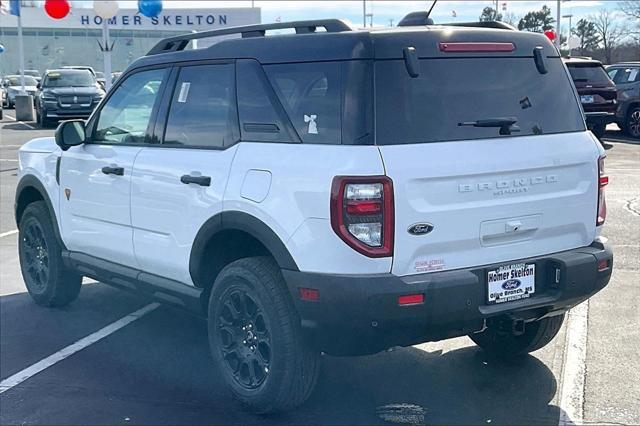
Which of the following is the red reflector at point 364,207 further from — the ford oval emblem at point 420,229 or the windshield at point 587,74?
the windshield at point 587,74

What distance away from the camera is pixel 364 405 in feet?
14.1

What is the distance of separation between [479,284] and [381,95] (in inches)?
39.8

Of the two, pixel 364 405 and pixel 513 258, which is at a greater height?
pixel 513 258

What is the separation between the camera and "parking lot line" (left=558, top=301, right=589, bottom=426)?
415cm

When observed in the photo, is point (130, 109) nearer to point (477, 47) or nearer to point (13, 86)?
point (477, 47)

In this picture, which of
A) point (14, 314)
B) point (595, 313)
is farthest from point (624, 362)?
point (14, 314)

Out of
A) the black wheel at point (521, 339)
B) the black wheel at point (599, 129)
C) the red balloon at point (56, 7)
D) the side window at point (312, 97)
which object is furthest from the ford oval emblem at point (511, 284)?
the red balloon at point (56, 7)

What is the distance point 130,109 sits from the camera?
17.0 ft

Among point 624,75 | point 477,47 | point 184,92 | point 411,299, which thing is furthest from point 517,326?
point 624,75

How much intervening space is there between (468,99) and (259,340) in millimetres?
1638

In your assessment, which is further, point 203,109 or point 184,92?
point 184,92

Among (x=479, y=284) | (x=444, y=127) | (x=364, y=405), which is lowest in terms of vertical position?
(x=364, y=405)

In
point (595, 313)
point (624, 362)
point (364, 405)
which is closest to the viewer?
point (364, 405)

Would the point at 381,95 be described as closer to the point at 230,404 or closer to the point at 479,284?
the point at 479,284
